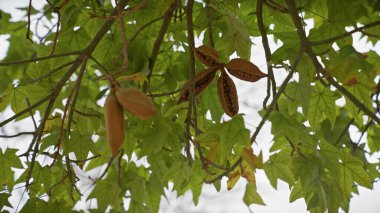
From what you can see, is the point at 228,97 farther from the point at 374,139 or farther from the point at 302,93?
the point at 374,139

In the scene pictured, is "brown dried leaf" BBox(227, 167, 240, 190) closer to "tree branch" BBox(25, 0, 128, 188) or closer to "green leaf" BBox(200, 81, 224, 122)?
"green leaf" BBox(200, 81, 224, 122)

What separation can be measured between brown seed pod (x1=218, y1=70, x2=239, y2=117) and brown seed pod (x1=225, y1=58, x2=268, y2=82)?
2 cm

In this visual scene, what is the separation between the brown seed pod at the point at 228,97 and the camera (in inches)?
30.4

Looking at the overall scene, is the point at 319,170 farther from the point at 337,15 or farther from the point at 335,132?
the point at 335,132

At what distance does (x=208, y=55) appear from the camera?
0.79 metres

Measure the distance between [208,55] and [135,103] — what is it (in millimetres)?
310

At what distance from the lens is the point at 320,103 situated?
967mm

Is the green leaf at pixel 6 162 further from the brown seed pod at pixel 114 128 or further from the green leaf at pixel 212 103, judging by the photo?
the brown seed pod at pixel 114 128

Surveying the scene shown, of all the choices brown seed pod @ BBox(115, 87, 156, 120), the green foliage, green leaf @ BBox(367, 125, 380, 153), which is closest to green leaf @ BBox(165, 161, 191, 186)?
the green foliage

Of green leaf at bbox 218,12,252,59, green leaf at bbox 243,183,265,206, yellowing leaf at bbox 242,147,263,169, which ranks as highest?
green leaf at bbox 218,12,252,59

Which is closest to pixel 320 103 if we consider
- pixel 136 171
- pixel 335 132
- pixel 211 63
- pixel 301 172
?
pixel 301 172

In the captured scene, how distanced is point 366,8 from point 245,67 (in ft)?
0.68

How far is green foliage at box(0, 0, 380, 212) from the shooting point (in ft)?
2.47

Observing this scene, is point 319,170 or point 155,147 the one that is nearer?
point 319,170
